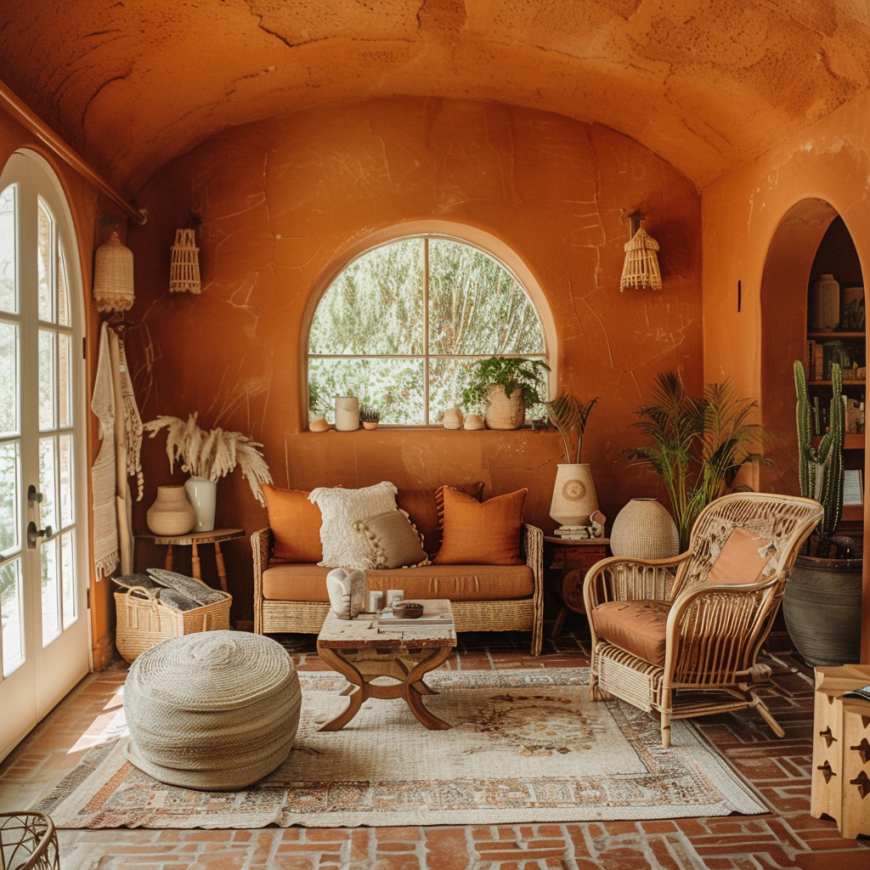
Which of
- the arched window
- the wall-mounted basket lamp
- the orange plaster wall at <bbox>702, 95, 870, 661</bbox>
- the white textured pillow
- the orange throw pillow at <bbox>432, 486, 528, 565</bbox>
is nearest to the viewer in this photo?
the orange plaster wall at <bbox>702, 95, 870, 661</bbox>

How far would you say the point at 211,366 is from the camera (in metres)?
5.59

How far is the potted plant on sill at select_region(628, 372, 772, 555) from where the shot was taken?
16.8ft

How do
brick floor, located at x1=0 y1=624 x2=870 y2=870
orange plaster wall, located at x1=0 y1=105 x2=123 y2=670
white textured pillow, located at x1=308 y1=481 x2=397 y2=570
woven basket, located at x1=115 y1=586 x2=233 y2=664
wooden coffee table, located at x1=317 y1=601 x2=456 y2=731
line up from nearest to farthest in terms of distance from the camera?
brick floor, located at x1=0 y1=624 x2=870 y2=870 → wooden coffee table, located at x1=317 y1=601 x2=456 y2=731 → orange plaster wall, located at x1=0 y1=105 x2=123 y2=670 → woven basket, located at x1=115 y1=586 x2=233 y2=664 → white textured pillow, located at x1=308 y1=481 x2=397 y2=570

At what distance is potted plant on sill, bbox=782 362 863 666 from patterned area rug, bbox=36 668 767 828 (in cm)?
114

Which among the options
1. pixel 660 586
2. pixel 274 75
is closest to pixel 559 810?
pixel 660 586

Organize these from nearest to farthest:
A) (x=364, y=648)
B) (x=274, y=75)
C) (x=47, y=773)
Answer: (x=47, y=773)
(x=364, y=648)
(x=274, y=75)

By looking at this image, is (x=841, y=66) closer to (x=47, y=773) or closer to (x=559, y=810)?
(x=559, y=810)

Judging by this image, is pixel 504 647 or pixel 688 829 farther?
pixel 504 647

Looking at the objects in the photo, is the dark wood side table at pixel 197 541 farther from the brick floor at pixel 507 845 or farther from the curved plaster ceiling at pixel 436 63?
the curved plaster ceiling at pixel 436 63

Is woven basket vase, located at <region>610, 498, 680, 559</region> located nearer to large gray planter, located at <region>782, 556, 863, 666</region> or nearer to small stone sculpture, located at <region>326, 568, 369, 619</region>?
large gray planter, located at <region>782, 556, 863, 666</region>

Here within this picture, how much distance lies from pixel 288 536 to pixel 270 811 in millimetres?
2257

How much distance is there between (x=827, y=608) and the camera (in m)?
4.36

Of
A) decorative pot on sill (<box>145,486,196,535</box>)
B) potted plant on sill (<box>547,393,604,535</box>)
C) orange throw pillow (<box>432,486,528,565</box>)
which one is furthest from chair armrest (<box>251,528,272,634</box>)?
potted plant on sill (<box>547,393,604,535</box>)

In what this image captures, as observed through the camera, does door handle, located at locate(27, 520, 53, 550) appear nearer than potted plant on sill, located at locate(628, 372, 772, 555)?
Yes
